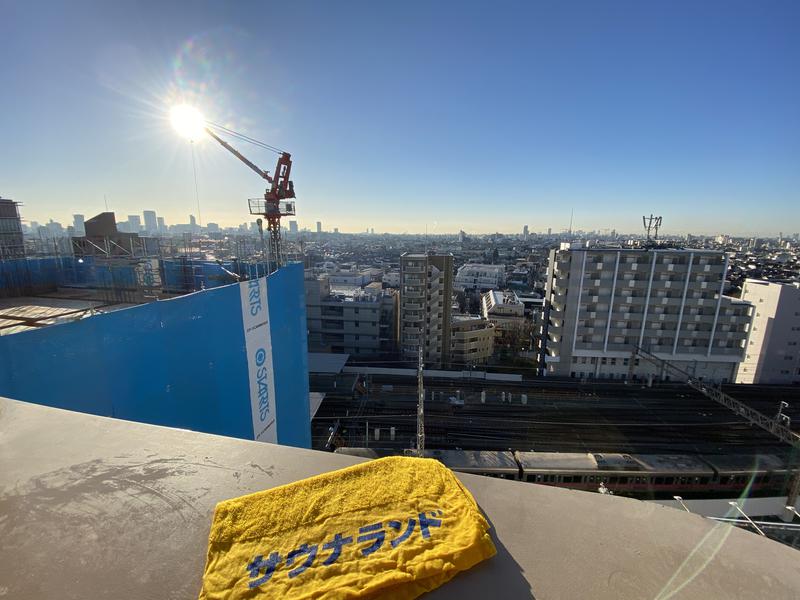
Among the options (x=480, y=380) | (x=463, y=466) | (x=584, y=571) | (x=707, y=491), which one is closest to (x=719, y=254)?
(x=707, y=491)

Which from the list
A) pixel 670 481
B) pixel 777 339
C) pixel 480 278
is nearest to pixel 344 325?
pixel 670 481

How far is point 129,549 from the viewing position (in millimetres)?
643

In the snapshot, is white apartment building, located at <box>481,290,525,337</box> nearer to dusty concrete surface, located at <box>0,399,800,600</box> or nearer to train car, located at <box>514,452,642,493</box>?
train car, located at <box>514,452,642,493</box>

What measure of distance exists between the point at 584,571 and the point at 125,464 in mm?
1050

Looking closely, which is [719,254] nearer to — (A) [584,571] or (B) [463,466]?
(B) [463,466]

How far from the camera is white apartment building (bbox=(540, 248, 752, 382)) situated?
47.4ft

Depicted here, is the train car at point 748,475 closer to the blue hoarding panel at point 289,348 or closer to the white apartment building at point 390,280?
the blue hoarding panel at point 289,348

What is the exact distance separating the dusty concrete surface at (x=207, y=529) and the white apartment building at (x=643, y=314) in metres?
15.6

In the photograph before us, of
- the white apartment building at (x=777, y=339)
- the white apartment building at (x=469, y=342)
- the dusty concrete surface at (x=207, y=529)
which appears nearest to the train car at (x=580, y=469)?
the dusty concrete surface at (x=207, y=529)

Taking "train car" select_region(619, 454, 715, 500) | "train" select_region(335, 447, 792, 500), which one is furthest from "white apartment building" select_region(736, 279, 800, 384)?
"train car" select_region(619, 454, 715, 500)

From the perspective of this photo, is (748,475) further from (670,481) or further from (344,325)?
(344,325)

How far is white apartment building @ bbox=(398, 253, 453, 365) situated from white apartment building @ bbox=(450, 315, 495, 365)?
39 cm

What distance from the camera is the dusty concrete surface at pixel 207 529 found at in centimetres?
58

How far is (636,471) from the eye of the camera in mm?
8375
